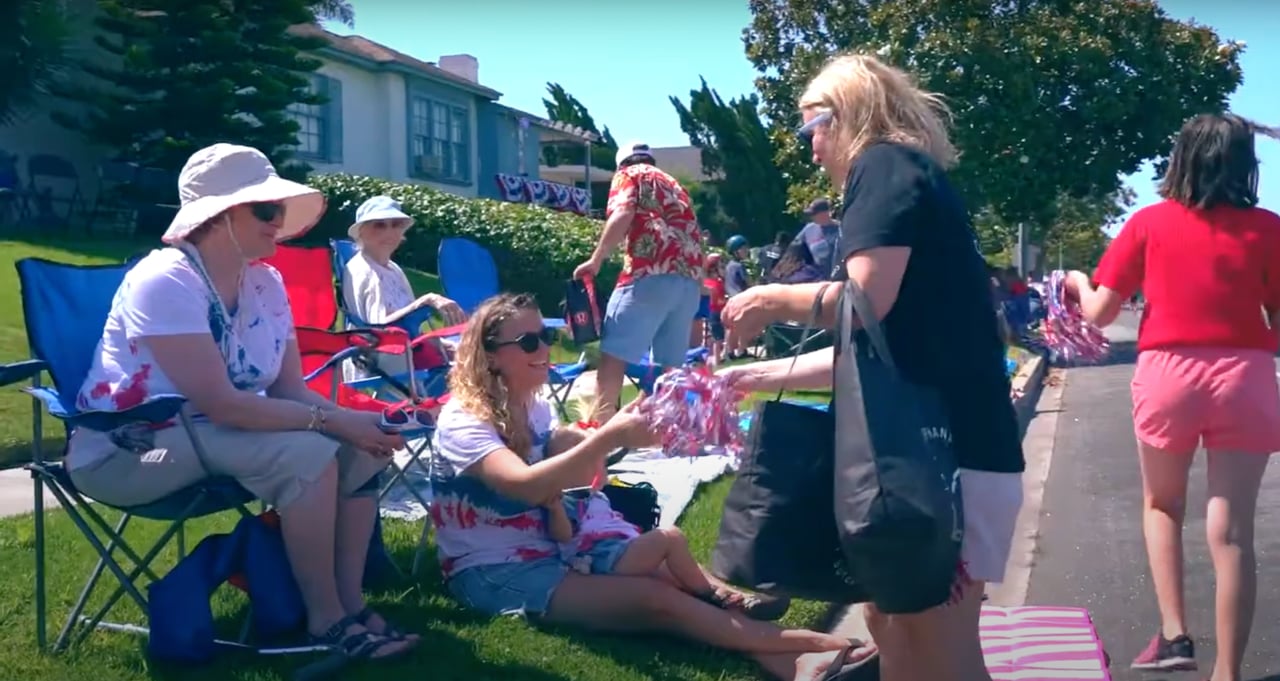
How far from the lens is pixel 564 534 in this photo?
4.14 meters

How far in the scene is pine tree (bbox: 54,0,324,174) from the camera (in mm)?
17391

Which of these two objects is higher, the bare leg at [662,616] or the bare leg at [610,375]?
the bare leg at [610,375]

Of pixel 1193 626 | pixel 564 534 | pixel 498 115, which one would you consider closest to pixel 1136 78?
pixel 498 115

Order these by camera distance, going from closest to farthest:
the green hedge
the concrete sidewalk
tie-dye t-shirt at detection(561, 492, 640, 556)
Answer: tie-dye t-shirt at detection(561, 492, 640, 556) < the concrete sidewalk < the green hedge

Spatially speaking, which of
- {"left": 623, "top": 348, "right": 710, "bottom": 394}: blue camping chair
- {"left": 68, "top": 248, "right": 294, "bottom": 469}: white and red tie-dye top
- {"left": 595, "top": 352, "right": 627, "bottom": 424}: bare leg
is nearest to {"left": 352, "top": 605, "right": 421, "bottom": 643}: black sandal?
{"left": 68, "top": 248, "right": 294, "bottom": 469}: white and red tie-dye top

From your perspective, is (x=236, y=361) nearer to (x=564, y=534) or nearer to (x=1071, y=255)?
(x=564, y=534)

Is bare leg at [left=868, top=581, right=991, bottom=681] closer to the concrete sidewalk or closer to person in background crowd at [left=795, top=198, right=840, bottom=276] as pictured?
the concrete sidewalk

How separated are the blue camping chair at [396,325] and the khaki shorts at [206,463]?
1.92 m

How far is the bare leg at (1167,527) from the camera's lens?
4152mm

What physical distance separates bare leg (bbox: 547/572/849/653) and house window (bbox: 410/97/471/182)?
22756 millimetres

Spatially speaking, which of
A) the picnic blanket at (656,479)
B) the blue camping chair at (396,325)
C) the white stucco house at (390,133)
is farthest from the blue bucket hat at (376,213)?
the white stucco house at (390,133)

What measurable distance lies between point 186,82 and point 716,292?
7.32 metres

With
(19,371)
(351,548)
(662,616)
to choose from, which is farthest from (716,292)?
(19,371)

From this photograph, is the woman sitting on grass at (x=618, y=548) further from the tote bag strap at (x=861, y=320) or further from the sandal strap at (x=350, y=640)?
the tote bag strap at (x=861, y=320)
